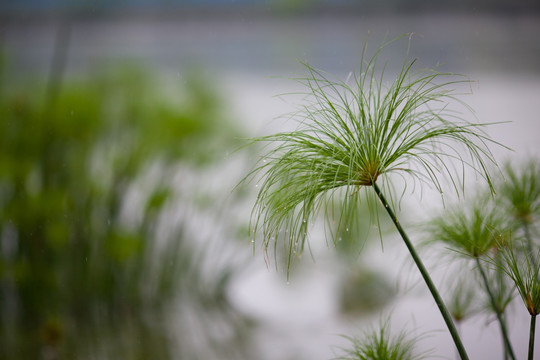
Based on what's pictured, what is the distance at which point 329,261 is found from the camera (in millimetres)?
Result: 1609

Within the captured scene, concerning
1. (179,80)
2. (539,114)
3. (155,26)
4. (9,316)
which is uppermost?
(155,26)

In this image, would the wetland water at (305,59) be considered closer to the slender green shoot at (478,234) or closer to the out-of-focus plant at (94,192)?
the out-of-focus plant at (94,192)

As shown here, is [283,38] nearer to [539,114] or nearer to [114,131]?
[114,131]

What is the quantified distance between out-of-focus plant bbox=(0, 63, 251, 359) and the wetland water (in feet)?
0.37

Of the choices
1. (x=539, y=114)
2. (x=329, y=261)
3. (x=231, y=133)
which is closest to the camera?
(x=539, y=114)

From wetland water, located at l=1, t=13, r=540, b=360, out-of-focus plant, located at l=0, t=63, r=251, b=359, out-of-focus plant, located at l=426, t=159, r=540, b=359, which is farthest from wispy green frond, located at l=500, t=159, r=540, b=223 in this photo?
out-of-focus plant, located at l=0, t=63, r=251, b=359

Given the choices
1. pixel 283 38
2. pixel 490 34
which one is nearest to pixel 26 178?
pixel 283 38

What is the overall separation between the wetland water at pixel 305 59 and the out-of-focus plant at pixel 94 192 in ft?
0.37

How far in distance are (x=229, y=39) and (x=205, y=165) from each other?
486 millimetres

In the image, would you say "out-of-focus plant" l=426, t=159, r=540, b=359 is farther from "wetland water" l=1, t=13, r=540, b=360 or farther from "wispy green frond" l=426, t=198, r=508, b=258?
"wetland water" l=1, t=13, r=540, b=360

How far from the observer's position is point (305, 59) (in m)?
1.45

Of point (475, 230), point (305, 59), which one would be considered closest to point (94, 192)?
point (305, 59)

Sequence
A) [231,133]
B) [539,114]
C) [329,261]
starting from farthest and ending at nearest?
1. [231,133]
2. [329,261]
3. [539,114]

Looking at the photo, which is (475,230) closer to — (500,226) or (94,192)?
(500,226)
